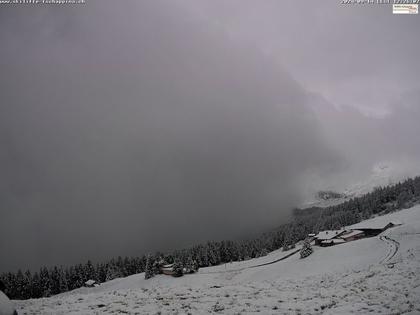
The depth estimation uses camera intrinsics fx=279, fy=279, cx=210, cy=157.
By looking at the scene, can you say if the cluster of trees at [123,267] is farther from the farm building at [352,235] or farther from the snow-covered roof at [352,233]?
the farm building at [352,235]

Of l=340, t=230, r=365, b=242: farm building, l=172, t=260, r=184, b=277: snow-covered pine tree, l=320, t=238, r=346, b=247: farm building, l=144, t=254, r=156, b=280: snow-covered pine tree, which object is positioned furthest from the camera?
l=340, t=230, r=365, b=242: farm building

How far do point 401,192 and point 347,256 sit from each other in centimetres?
12249

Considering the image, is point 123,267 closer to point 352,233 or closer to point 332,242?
point 332,242

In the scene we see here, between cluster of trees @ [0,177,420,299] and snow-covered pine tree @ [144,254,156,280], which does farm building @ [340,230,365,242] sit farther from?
snow-covered pine tree @ [144,254,156,280]

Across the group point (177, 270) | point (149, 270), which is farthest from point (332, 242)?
point (149, 270)

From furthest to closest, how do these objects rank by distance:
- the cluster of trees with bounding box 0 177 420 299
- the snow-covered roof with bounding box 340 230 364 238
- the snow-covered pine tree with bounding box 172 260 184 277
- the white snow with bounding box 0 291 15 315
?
the cluster of trees with bounding box 0 177 420 299 → the snow-covered roof with bounding box 340 230 364 238 → the snow-covered pine tree with bounding box 172 260 184 277 → the white snow with bounding box 0 291 15 315

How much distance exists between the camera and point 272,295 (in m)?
20.3

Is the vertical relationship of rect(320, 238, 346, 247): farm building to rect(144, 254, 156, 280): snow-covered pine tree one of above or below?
below

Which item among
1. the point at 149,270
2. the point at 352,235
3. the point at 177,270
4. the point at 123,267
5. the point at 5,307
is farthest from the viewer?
the point at 123,267

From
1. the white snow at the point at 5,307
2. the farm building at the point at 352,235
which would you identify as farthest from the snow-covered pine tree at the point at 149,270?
the white snow at the point at 5,307

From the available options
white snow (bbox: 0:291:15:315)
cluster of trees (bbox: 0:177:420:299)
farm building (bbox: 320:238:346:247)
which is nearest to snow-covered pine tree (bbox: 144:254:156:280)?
cluster of trees (bbox: 0:177:420:299)

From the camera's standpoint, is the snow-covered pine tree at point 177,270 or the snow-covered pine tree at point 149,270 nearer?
the snow-covered pine tree at point 177,270

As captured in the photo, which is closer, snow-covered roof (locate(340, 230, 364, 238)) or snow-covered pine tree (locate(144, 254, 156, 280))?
snow-covered pine tree (locate(144, 254, 156, 280))

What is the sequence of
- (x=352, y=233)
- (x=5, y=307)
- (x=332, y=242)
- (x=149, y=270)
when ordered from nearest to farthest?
(x=5, y=307) < (x=332, y=242) < (x=149, y=270) < (x=352, y=233)
